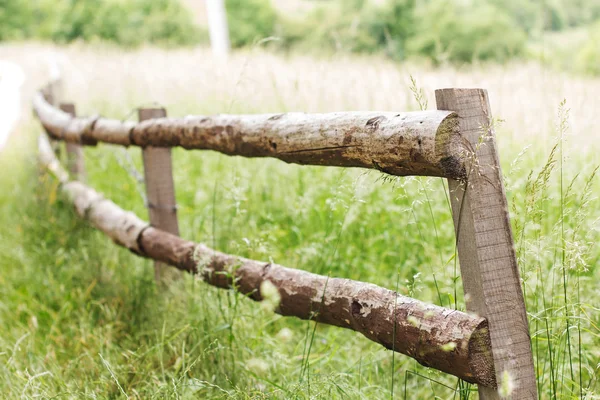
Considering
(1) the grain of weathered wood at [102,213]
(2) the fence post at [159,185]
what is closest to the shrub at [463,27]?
(1) the grain of weathered wood at [102,213]

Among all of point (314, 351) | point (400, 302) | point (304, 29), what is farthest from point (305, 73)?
point (304, 29)

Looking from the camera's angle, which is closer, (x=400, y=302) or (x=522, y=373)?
(x=522, y=373)

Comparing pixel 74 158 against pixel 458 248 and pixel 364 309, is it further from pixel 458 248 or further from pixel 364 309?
pixel 458 248

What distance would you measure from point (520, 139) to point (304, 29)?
2557 cm

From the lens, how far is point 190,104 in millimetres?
8117

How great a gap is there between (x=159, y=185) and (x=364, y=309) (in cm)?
197

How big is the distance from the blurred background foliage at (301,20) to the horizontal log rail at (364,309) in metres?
18.9

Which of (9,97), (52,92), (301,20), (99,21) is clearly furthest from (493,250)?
(301,20)

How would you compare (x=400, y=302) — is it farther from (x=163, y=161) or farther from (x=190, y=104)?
(x=190, y=104)

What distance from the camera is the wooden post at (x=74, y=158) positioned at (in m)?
5.37

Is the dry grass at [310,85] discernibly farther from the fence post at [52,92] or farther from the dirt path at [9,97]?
the fence post at [52,92]

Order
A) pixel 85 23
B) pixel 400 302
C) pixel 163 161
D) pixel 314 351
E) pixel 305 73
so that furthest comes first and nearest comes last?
1. pixel 85 23
2. pixel 305 73
3. pixel 163 161
4. pixel 314 351
5. pixel 400 302

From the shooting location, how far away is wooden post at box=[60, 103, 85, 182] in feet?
17.6

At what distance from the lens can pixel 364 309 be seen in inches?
82.1
